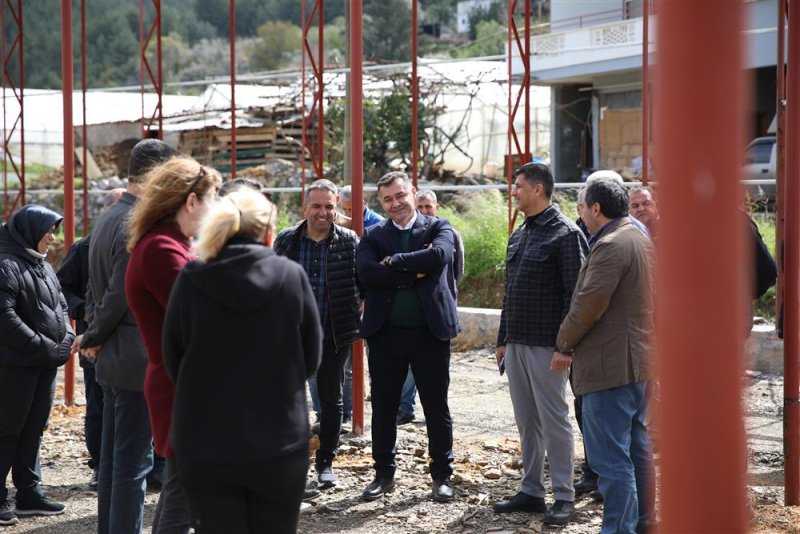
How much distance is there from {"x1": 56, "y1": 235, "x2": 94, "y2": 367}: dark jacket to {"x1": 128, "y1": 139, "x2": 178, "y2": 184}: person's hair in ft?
6.59

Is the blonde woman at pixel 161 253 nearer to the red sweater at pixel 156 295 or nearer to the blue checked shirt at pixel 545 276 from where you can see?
the red sweater at pixel 156 295

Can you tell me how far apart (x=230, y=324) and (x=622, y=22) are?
2804 centimetres

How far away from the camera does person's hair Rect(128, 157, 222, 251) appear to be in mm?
3793

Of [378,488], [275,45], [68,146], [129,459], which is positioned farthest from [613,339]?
[275,45]

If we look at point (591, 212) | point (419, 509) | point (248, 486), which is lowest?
point (419, 509)

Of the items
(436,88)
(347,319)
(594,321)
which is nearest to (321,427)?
(347,319)

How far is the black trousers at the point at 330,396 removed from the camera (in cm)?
629

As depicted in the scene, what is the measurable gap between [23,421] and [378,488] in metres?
2.14

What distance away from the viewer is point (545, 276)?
5.41m

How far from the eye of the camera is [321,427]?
6348mm

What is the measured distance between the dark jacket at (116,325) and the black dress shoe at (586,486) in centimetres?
287

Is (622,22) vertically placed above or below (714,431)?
above

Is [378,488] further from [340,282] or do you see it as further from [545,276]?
[545,276]

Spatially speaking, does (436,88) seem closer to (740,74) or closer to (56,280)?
(56,280)
